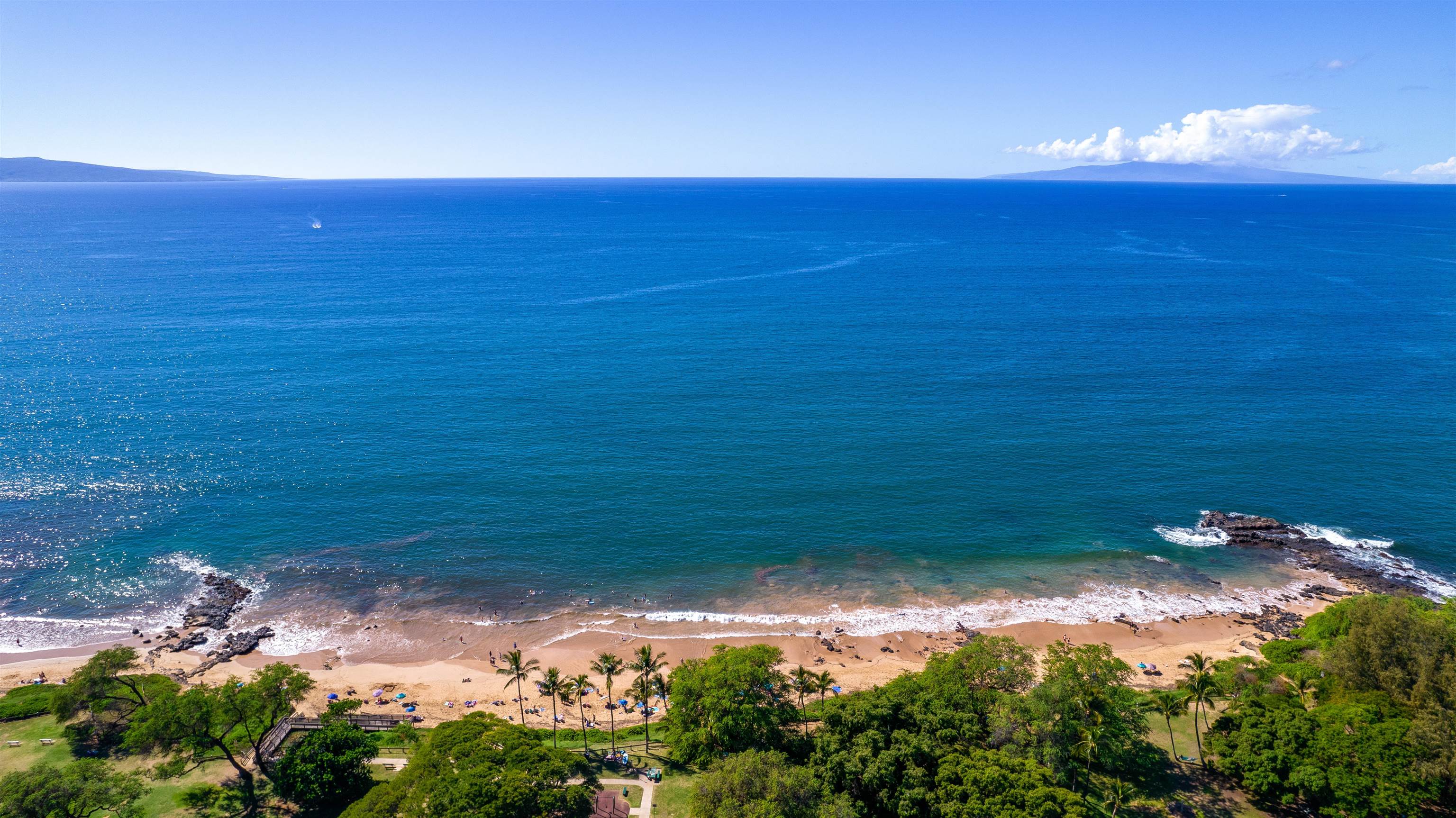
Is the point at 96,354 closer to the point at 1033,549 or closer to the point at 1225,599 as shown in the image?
the point at 1033,549

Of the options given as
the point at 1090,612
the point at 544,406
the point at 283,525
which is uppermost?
the point at 544,406

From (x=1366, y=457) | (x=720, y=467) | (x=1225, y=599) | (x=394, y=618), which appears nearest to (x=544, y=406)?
(x=720, y=467)

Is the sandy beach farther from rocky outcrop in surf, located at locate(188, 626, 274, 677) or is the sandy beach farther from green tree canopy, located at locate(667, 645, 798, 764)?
green tree canopy, located at locate(667, 645, 798, 764)

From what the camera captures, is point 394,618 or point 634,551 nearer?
point 394,618

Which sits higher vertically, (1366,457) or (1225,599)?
(1366,457)

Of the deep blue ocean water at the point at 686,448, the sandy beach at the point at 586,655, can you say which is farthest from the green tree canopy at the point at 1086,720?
the deep blue ocean water at the point at 686,448

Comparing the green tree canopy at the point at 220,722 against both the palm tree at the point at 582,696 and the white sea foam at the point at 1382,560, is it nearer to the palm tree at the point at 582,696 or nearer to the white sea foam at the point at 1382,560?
the palm tree at the point at 582,696

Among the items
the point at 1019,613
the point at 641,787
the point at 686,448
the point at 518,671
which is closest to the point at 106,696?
the point at 518,671
